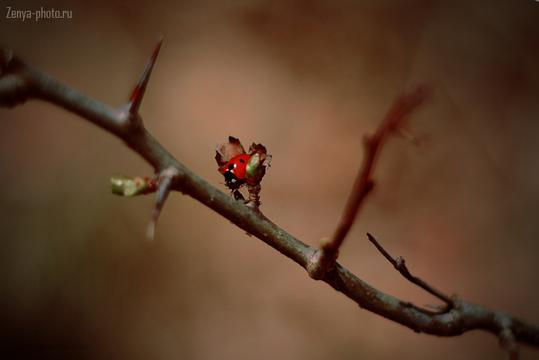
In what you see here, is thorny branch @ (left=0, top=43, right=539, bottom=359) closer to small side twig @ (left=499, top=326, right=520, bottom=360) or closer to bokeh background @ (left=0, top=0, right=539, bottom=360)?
small side twig @ (left=499, top=326, right=520, bottom=360)

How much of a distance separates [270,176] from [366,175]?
76 cm

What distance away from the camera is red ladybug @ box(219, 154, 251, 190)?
0.37m

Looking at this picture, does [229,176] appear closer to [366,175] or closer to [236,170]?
[236,170]

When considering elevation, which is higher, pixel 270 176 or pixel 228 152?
pixel 270 176

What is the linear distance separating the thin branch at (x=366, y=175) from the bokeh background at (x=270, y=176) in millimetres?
377

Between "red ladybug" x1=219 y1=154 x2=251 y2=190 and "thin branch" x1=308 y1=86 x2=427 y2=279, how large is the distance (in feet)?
0.31

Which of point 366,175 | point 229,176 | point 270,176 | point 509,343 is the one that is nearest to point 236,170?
point 229,176

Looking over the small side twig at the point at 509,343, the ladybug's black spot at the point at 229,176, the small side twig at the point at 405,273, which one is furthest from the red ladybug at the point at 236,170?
the small side twig at the point at 509,343

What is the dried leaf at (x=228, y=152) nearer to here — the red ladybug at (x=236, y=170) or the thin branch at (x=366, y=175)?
the red ladybug at (x=236, y=170)

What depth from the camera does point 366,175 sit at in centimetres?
25

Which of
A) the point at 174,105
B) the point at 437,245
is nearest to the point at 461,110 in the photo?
the point at 437,245

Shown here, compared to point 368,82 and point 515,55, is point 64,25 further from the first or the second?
point 515,55

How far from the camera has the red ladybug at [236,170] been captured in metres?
0.37

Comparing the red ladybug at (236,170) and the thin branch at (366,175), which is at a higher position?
the red ladybug at (236,170)
